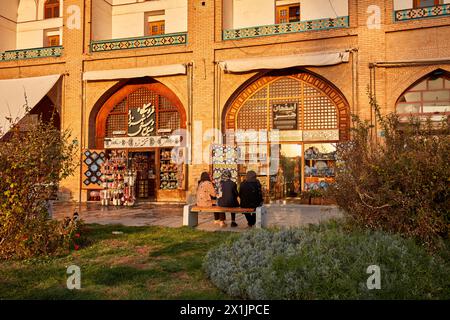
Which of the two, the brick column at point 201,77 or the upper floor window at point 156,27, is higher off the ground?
the upper floor window at point 156,27

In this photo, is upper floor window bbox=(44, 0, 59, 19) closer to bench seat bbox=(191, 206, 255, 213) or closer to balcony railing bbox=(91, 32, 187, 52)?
balcony railing bbox=(91, 32, 187, 52)

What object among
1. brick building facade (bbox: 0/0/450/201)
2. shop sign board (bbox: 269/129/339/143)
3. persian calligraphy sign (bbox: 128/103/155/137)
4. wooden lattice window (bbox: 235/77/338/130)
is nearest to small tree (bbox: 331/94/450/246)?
brick building facade (bbox: 0/0/450/201)

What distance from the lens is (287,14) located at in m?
15.4

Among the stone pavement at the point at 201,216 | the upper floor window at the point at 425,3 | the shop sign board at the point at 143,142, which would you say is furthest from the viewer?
the shop sign board at the point at 143,142

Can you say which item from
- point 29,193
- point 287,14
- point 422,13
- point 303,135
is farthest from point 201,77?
point 29,193

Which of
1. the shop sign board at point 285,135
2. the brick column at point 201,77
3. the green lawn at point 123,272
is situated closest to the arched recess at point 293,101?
the shop sign board at point 285,135

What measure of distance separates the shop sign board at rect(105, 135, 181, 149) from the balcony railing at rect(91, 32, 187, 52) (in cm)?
377

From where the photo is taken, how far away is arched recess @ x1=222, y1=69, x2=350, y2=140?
45.8 feet

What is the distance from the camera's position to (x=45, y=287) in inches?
177

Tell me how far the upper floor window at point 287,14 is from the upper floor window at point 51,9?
10.7 metres

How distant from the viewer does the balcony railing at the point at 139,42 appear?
1545 centimetres

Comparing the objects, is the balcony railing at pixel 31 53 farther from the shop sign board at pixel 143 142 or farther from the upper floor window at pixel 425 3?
the upper floor window at pixel 425 3

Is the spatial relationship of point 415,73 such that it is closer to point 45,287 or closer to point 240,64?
point 240,64

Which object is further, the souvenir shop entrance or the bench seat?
the souvenir shop entrance
